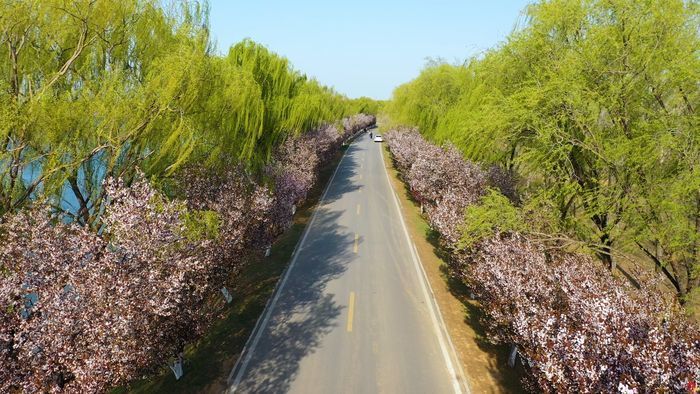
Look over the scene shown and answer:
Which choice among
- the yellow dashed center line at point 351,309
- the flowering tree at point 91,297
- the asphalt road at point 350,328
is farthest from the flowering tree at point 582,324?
the flowering tree at point 91,297

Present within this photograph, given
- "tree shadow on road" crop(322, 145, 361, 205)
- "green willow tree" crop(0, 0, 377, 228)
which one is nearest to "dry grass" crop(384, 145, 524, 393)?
"tree shadow on road" crop(322, 145, 361, 205)

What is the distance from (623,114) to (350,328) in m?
12.7

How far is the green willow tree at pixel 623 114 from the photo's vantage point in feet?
34.4

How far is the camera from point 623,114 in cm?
1219

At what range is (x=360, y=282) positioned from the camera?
1869cm

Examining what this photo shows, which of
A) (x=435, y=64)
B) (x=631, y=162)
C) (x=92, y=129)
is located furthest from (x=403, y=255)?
(x=435, y=64)

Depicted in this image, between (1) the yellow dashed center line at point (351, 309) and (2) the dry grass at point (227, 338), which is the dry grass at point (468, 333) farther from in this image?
(2) the dry grass at point (227, 338)

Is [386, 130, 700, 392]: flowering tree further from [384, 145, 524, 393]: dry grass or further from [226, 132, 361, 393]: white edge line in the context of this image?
[226, 132, 361, 393]: white edge line

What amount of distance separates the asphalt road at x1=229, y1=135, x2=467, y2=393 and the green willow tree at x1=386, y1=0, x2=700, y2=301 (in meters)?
6.74

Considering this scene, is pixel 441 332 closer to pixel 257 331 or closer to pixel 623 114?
pixel 257 331

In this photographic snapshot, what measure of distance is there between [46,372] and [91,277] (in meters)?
1.75

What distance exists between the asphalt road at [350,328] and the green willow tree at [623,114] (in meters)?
6.74

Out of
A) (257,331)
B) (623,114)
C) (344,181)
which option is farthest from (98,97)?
(344,181)

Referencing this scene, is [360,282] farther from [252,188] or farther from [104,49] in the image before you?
[104,49]
